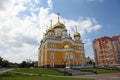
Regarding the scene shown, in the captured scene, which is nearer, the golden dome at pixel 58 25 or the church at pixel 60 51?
the church at pixel 60 51

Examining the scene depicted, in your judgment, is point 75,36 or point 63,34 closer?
point 63,34

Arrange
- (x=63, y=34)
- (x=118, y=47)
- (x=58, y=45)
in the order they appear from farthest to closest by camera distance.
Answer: (x=118, y=47), (x=63, y=34), (x=58, y=45)

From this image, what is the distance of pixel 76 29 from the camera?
5466 cm

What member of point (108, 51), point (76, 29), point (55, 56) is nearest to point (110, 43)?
point (108, 51)

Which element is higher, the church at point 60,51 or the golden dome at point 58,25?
the golden dome at point 58,25

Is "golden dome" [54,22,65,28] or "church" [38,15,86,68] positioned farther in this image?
"golden dome" [54,22,65,28]

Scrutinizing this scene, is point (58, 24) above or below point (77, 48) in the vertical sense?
above

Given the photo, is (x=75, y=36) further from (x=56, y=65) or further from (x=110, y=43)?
(x=110, y=43)

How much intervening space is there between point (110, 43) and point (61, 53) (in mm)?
40086

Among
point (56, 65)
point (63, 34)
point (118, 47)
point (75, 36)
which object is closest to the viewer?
point (56, 65)

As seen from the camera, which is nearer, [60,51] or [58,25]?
[60,51]

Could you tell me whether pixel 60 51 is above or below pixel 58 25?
below

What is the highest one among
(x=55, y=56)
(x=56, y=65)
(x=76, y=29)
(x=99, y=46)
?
(x=76, y=29)

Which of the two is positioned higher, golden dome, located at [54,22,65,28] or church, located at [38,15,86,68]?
golden dome, located at [54,22,65,28]
